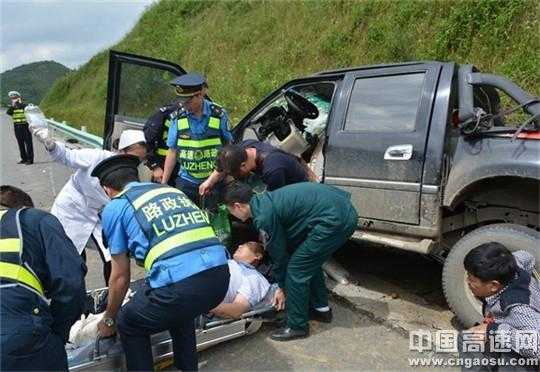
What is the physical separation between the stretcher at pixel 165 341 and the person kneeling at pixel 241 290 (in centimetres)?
4

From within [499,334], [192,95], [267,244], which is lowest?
[499,334]

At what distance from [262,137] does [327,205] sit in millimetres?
1533

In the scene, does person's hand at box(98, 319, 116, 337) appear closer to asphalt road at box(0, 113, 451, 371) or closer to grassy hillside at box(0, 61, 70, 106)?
asphalt road at box(0, 113, 451, 371)

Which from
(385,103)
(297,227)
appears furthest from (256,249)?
(385,103)

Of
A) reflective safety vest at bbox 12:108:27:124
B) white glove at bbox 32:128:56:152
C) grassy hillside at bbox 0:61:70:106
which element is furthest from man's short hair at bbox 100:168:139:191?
grassy hillside at bbox 0:61:70:106

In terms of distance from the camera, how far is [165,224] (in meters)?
2.41

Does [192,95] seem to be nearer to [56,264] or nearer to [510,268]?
[56,264]

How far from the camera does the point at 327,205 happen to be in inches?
128

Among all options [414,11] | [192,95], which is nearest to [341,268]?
[192,95]

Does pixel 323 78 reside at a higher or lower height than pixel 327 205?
higher

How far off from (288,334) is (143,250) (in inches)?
51.4

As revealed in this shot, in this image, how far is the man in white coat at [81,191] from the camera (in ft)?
12.2

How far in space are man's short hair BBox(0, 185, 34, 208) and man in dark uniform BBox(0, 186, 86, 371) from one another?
0.31 ft

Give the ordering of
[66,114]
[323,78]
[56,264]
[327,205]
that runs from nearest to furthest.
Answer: [56,264] → [327,205] → [323,78] → [66,114]
